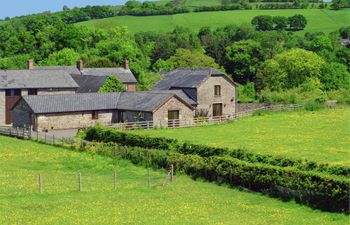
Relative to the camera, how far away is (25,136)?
59031 mm

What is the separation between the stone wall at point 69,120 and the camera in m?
65.2

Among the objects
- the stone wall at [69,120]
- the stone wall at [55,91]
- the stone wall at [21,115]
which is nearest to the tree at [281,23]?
the stone wall at [55,91]

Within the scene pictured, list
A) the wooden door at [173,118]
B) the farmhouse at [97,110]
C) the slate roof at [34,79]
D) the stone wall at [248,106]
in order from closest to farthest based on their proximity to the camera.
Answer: the farmhouse at [97,110], the wooden door at [173,118], the slate roof at [34,79], the stone wall at [248,106]

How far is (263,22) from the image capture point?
182m

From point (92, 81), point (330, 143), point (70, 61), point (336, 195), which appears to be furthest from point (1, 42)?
point (336, 195)

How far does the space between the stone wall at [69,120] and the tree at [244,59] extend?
58.0 meters

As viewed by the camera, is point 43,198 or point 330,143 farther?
point 330,143

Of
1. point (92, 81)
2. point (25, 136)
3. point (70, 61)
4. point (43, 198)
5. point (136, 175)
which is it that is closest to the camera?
point (43, 198)

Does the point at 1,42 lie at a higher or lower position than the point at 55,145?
higher

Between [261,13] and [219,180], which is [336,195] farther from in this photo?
[261,13]

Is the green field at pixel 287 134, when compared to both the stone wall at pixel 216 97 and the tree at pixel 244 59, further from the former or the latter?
the tree at pixel 244 59

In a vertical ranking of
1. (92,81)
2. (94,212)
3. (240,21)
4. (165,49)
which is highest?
(240,21)

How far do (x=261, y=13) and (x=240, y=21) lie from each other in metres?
8.90

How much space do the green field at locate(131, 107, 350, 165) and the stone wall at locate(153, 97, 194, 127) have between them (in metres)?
2.78
